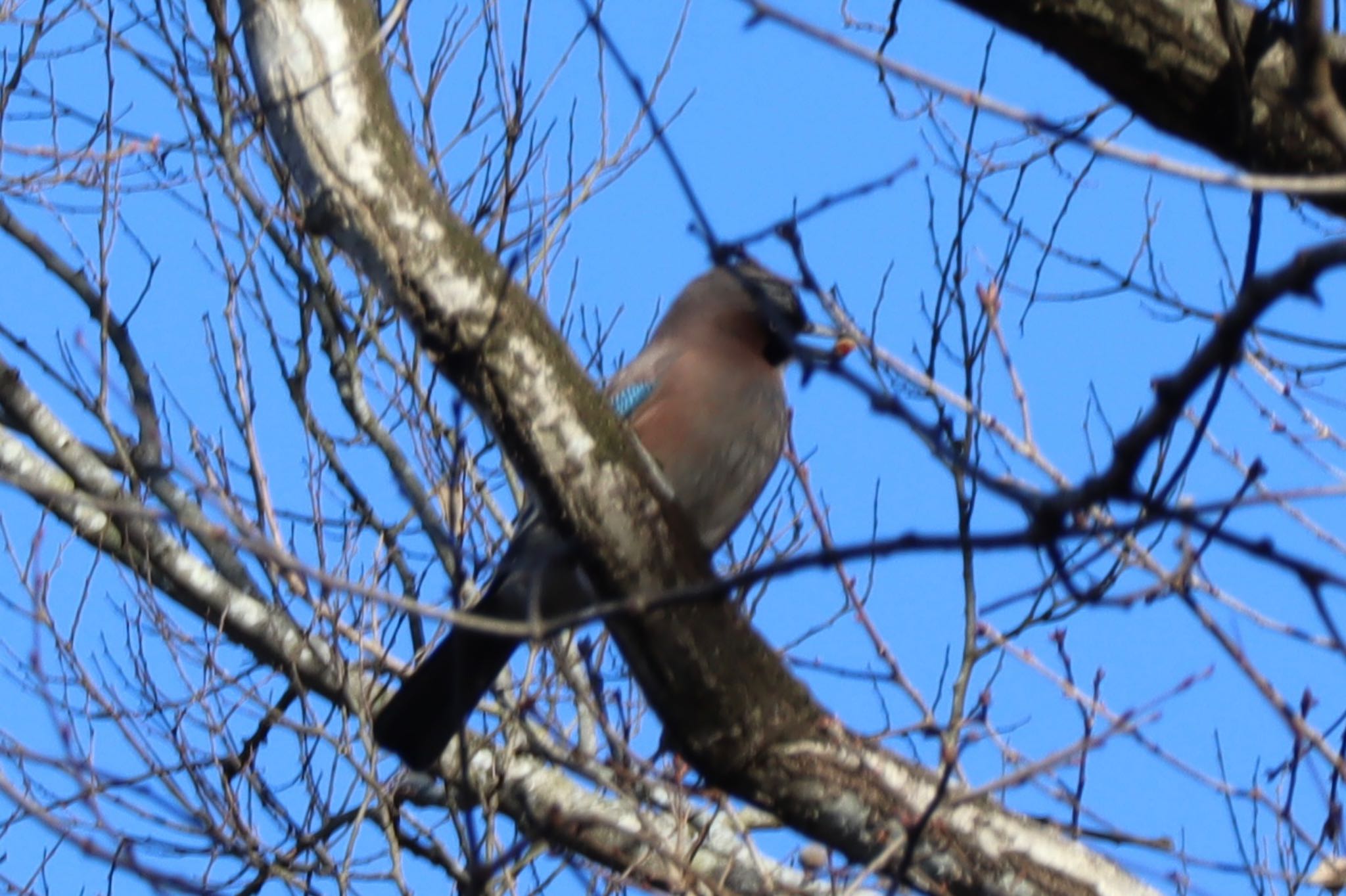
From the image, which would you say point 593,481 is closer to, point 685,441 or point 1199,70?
point 685,441

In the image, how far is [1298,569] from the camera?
4.97ft

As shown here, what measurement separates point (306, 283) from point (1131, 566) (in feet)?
9.73

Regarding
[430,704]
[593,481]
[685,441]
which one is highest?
[685,441]

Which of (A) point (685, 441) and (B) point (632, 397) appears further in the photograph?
(B) point (632, 397)

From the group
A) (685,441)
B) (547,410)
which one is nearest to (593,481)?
(547,410)

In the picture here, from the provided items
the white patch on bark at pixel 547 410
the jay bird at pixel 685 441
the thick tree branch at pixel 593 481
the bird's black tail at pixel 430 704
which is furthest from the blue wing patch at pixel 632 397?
the white patch on bark at pixel 547 410

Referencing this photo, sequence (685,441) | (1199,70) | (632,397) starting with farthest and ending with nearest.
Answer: (632,397), (685,441), (1199,70)

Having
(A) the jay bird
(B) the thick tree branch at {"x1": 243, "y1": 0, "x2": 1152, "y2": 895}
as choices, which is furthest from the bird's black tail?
(B) the thick tree branch at {"x1": 243, "y1": 0, "x2": 1152, "y2": 895}

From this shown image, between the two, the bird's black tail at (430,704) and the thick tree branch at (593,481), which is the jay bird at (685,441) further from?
the thick tree branch at (593,481)

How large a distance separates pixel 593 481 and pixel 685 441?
104 centimetres

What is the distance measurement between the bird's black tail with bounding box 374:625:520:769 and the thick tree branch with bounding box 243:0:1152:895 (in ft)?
2.49

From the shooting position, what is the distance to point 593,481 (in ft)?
9.52

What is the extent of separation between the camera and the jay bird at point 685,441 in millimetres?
3707

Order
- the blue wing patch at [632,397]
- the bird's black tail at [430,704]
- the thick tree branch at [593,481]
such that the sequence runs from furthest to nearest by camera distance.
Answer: the blue wing patch at [632,397] < the bird's black tail at [430,704] < the thick tree branch at [593,481]
